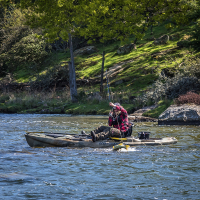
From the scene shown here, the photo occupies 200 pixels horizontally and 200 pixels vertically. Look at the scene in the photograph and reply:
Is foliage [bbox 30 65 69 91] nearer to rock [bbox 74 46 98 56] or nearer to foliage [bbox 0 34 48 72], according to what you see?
foliage [bbox 0 34 48 72]

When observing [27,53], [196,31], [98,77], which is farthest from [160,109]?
[27,53]

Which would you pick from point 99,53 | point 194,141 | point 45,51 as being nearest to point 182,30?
point 99,53

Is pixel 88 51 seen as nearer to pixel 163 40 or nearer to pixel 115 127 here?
pixel 163 40

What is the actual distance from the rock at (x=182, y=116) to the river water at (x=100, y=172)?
23.1 feet

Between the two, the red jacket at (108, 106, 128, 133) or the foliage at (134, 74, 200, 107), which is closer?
the red jacket at (108, 106, 128, 133)

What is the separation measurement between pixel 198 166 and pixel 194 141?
15.6 feet

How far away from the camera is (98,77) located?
1458 inches

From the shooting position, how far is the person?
12.4m

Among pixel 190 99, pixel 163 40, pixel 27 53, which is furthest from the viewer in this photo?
pixel 27 53

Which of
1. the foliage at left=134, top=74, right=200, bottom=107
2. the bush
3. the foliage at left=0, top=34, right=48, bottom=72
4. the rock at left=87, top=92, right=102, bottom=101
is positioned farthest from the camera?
the foliage at left=0, top=34, right=48, bottom=72

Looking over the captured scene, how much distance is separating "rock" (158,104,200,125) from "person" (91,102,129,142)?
7.78 metres

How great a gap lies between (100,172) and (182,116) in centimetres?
1230

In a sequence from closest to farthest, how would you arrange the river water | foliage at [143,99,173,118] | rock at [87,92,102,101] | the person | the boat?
1. the river water
2. the boat
3. the person
4. foliage at [143,99,173,118]
5. rock at [87,92,102,101]

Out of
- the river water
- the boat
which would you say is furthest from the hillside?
the river water
